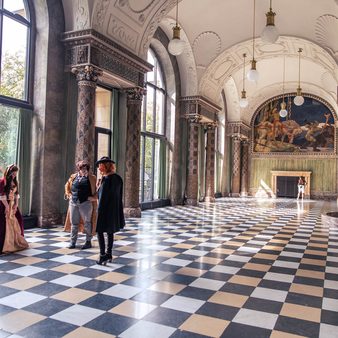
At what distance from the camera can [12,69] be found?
8.20 meters

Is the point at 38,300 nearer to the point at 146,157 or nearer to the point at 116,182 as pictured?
the point at 116,182

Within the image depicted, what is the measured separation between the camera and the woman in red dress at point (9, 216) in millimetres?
5836

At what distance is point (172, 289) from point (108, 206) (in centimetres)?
153

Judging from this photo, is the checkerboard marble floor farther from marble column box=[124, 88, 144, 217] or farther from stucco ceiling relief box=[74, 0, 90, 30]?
stucco ceiling relief box=[74, 0, 90, 30]

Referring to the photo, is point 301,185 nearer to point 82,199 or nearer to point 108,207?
point 82,199

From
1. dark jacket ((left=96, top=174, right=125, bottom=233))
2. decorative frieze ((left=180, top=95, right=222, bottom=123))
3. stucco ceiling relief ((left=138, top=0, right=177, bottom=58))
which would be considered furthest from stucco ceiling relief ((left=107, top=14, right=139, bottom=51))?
dark jacket ((left=96, top=174, right=125, bottom=233))

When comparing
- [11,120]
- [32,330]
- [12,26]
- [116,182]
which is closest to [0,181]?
[116,182]

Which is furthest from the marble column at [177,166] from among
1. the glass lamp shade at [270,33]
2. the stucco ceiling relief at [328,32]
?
the glass lamp shade at [270,33]

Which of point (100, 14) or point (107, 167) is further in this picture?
point (100, 14)

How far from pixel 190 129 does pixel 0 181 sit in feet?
34.1

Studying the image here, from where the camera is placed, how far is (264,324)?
11.0 feet

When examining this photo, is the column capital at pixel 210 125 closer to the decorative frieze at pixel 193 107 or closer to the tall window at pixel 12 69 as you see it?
the decorative frieze at pixel 193 107

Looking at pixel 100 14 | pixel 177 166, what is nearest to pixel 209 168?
pixel 177 166

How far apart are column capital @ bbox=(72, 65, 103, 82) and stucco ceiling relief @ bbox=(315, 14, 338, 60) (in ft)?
25.6
